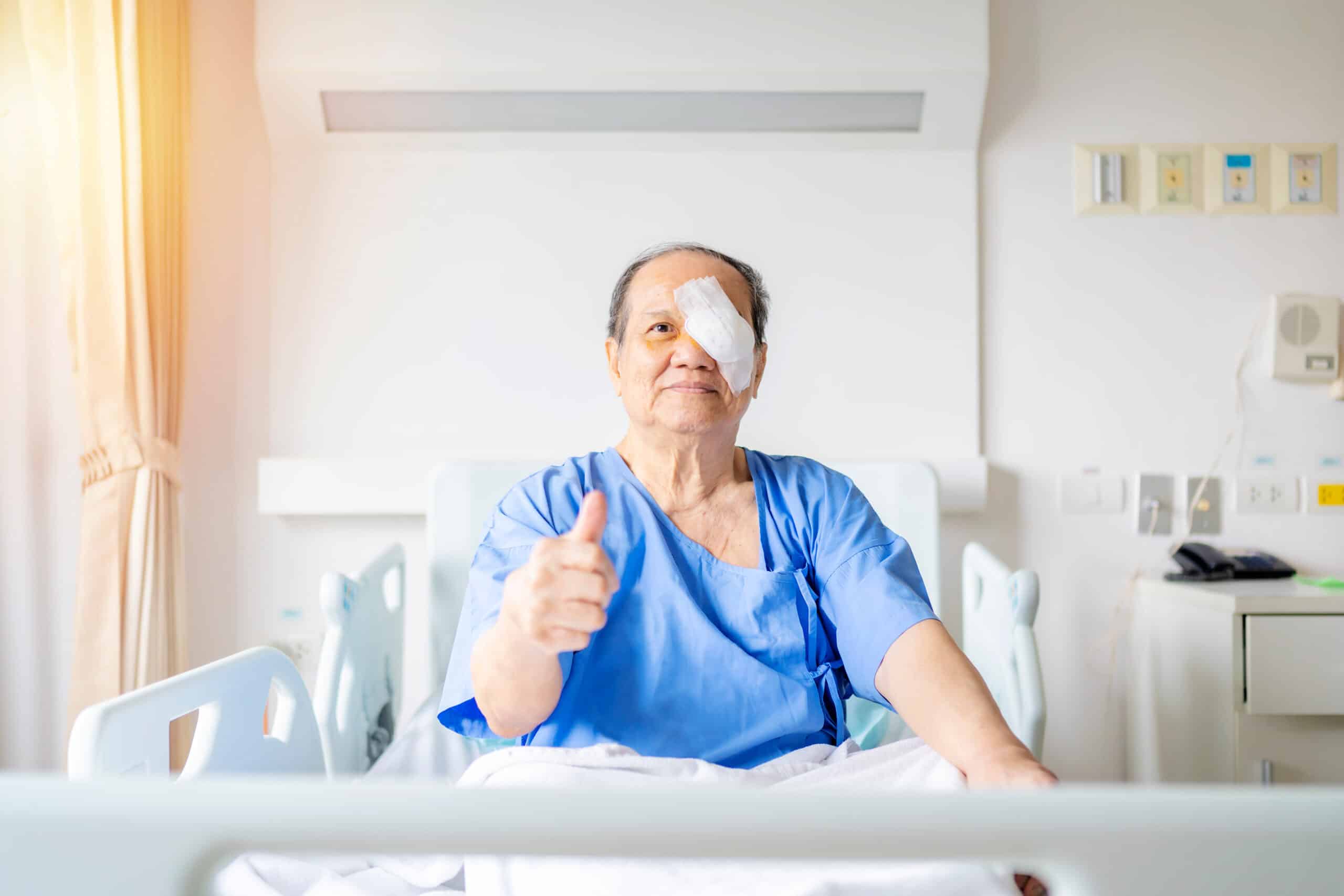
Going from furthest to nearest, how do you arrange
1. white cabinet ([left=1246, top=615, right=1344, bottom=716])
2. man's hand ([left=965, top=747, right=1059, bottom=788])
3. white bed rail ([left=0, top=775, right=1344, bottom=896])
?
white cabinet ([left=1246, top=615, right=1344, bottom=716]), man's hand ([left=965, top=747, right=1059, bottom=788]), white bed rail ([left=0, top=775, right=1344, bottom=896])

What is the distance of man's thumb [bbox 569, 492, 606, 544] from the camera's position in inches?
28.9

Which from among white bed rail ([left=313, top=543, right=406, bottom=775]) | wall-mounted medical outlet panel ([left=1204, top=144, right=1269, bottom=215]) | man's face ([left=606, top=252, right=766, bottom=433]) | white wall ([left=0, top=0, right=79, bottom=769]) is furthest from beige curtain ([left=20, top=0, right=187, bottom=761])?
wall-mounted medical outlet panel ([left=1204, top=144, right=1269, bottom=215])

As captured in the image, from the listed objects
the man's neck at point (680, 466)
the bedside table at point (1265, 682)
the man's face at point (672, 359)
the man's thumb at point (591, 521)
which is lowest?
the bedside table at point (1265, 682)

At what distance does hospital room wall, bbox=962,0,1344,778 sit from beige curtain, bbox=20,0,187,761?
1.73m

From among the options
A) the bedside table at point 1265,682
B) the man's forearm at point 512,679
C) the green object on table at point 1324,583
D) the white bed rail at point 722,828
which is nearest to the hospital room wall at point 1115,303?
the green object on table at point 1324,583

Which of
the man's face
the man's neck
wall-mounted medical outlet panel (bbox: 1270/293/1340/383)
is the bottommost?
the man's neck

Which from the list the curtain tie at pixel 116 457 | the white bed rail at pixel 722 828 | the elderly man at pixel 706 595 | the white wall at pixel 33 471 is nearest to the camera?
the white bed rail at pixel 722 828

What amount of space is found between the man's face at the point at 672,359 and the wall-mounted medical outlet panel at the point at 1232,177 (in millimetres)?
1427

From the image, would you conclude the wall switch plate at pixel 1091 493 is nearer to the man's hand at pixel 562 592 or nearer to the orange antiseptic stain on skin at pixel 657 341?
the orange antiseptic stain on skin at pixel 657 341

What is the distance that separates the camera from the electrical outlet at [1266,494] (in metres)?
1.99

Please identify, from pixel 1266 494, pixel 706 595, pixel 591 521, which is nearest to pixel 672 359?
pixel 706 595

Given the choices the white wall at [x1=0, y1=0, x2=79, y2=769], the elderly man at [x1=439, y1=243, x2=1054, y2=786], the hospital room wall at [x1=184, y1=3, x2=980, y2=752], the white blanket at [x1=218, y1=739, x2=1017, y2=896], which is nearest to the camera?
the white blanket at [x1=218, y1=739, x2=1017, y2=896]

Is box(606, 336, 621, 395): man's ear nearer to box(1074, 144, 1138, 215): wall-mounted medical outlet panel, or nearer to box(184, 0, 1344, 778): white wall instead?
box(184, 0, 1344, 778): white wall

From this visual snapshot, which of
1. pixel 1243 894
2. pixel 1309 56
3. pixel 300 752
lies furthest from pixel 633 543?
pixel 1309 56
